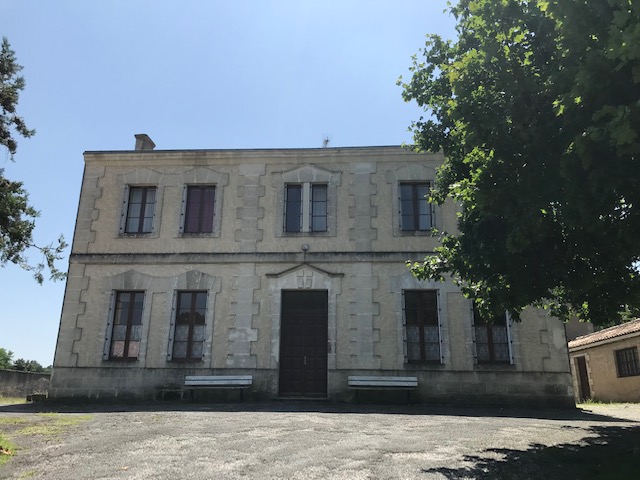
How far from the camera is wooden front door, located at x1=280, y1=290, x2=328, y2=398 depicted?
13.6 meters

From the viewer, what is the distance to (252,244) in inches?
576

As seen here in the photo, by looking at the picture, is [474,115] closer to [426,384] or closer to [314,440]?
[314,440]

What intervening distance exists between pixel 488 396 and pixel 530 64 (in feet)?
31.4

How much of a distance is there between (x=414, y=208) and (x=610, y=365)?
1116cm

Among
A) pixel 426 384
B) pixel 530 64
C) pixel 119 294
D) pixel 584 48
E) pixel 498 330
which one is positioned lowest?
pixel 426 384

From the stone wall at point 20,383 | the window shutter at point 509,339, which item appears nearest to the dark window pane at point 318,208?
the window shutter at point 509,339

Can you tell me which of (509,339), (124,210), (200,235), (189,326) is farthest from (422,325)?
(124,210)

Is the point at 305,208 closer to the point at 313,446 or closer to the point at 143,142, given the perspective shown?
the point at 143,142

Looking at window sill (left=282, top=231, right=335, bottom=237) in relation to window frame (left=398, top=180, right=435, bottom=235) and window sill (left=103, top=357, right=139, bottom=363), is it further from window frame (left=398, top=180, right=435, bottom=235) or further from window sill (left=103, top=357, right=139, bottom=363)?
window sill (left=103, top=357, right=139, bottom=363)

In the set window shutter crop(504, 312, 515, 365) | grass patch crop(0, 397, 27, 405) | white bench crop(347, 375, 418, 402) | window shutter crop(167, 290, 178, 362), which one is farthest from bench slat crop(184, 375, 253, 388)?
window shutter crop(504, 312, 515, 365)

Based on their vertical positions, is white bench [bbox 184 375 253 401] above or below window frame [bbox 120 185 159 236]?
below

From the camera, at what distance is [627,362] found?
60.4 feet

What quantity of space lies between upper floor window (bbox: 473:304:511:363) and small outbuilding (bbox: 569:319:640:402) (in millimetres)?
7162

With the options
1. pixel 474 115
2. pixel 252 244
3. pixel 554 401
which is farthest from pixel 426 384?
pixel 474 115
